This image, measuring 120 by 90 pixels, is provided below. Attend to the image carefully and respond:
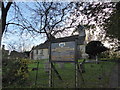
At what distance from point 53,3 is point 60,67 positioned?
3.15 m

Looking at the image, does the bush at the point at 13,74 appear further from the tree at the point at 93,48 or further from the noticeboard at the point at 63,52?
the tree at the point at 93,48

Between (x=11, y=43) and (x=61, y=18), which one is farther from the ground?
(x=61, y=18)

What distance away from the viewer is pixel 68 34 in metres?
7.09

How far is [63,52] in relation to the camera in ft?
14.5

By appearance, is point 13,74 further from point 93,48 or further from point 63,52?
point 93,48

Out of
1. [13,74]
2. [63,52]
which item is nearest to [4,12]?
[13,74]

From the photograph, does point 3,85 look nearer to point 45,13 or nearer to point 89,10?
point 45,13

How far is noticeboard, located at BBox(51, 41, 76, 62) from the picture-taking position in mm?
4320

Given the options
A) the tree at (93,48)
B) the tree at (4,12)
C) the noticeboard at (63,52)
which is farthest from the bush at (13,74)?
the tree at (93,48)

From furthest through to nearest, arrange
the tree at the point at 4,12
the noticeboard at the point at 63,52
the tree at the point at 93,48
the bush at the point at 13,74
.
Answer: the tree at the point at 93,48
the tree at the point at 4,12
the bush at the point at 13,74
the noticeboard at the point at 63,52

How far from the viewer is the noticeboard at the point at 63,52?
4.32 m

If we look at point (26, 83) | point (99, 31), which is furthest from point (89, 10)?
point (26, 83)

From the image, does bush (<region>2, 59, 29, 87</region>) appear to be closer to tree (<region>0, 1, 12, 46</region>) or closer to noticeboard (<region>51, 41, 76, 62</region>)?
noticeboard (<region>51, 41, 76, 62</region>)

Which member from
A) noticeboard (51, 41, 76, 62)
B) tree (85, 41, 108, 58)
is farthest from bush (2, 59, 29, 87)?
tree (85, 41, 108, 58)
